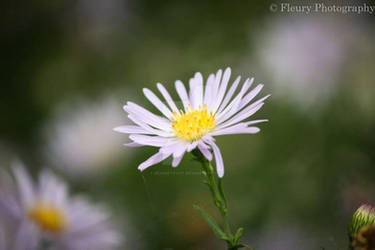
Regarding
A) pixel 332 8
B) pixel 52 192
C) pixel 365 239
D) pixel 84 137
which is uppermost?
pixel 84 137

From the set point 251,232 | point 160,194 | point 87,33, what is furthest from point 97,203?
point 87,33

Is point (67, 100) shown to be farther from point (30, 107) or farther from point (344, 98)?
point (344, 98)

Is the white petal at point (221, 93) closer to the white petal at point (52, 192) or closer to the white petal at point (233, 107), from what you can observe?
the white petal at point (233, 107)

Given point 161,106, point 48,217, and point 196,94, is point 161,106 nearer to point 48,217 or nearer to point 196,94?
point 196,94

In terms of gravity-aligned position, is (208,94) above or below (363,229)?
above

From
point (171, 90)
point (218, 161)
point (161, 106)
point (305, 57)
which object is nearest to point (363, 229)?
point (218, 161)

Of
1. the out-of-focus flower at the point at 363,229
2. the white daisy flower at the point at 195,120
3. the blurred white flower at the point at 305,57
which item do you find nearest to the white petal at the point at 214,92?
the white daisy flower at the point at 195,120
